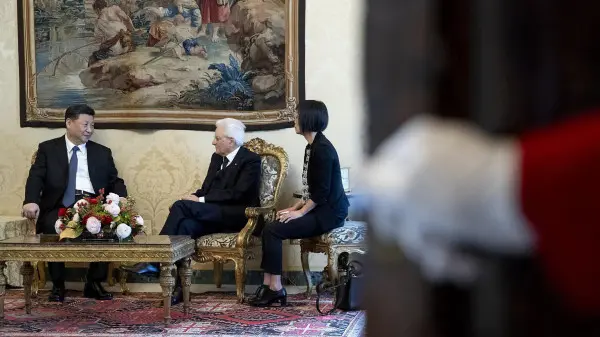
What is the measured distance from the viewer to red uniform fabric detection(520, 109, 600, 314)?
0.30 metres

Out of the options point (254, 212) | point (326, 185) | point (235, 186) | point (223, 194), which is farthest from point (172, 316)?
point (326, 185)

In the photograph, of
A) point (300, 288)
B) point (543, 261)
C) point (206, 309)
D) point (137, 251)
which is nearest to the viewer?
point (543, 261)

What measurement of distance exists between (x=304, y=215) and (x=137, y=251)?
149 cm

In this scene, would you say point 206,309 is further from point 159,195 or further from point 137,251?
point 159,195

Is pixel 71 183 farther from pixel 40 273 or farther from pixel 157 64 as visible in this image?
pixel 157 64

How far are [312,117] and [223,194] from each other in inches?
41.1

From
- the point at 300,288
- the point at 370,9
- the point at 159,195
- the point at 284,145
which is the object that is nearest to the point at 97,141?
the point at 159,195

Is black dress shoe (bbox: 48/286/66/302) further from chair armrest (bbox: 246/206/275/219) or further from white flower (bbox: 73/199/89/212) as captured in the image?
chair armrest (bbox: 246/206/275/219)

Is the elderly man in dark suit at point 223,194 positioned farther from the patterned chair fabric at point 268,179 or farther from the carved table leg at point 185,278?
the carved table leg at point 185,278

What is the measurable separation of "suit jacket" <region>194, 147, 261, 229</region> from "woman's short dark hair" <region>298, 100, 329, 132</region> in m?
0.72

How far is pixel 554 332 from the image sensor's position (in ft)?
1.04

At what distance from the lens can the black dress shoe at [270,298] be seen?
673 cm

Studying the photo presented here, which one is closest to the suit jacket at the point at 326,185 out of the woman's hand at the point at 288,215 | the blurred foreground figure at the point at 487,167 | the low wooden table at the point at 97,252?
the woman's hand at the point at 288,215

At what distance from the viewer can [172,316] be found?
627 cm
